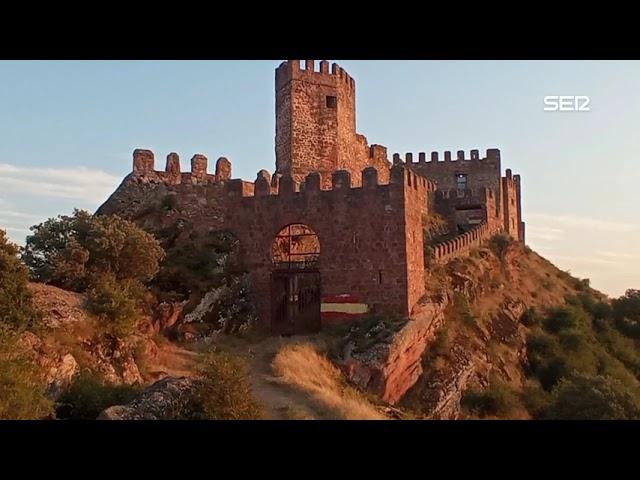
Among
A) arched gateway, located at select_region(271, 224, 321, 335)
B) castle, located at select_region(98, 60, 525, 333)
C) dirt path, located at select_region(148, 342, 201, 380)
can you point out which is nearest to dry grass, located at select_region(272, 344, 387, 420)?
dirt path, located at select_region(148, 342, 201, 380)

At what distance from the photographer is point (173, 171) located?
2314cm

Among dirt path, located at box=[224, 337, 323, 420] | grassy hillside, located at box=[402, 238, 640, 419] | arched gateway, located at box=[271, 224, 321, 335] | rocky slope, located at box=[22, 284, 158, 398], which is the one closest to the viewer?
rocky slope, located at box=[22, 284, 158, 398]

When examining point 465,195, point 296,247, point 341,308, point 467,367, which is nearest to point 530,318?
point 467,367

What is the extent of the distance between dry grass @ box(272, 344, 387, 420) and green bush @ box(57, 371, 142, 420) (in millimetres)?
3924

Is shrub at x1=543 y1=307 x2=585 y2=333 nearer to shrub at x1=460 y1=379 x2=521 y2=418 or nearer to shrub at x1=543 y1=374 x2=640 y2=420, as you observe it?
shrub at x1=460 y1=379 x2=521 y2=418

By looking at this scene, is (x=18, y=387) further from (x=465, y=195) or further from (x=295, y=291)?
(x=465, y=195)

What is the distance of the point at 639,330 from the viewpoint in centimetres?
2817

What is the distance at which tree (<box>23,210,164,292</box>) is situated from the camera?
51.4ft

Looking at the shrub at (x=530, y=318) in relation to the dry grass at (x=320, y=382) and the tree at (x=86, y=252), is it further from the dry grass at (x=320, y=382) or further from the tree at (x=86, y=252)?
the tree at (x=86, y=252)

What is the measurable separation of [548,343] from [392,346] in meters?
10.0

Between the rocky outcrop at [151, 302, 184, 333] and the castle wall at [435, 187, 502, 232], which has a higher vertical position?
the castle wall at [435, 187, 502, 232]
